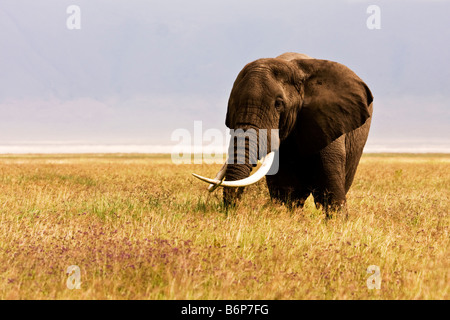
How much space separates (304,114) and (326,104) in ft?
1.28

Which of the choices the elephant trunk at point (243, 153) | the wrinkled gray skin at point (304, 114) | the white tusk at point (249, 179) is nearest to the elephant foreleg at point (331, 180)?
the wrinkled gray skin at point (304, 114)

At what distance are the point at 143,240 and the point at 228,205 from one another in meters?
2.22

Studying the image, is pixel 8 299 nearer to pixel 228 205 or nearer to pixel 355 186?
pixel 228 205

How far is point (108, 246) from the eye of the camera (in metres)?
5.38

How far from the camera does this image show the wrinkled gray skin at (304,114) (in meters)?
7.03

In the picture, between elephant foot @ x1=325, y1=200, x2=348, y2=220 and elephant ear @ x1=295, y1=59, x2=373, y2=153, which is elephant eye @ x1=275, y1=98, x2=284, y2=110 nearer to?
elephant ear @ x1=295, y1=59, x2=373, y2=153

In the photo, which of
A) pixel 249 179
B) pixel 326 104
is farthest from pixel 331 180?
pixel 249 179

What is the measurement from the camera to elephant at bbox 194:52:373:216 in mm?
7000

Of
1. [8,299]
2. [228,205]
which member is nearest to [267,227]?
[228,205]

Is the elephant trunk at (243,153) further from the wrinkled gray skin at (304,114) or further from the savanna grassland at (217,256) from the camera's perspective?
the savanna grassland at (217,256)

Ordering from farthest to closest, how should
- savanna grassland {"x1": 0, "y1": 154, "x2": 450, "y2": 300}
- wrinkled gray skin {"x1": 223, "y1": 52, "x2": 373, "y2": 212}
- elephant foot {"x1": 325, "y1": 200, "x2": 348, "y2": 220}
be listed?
elephant foot {"x1": 325, "y1": 200, "x2": 348, "y2": 220} → wrinkled gray skin {"x1": 223, "y1": 52, "x2": 373, "y2": 212} → savanna grassland {"x1": 0, "y1": 154, "x2": 450, "y2": 300}

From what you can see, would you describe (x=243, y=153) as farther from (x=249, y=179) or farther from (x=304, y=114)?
(x=304, y=114)

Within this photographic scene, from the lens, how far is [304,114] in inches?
303

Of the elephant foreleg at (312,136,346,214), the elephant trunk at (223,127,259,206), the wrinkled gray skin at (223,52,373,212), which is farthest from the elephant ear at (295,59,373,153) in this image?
the elephant trunk at (223,127,259,206)
